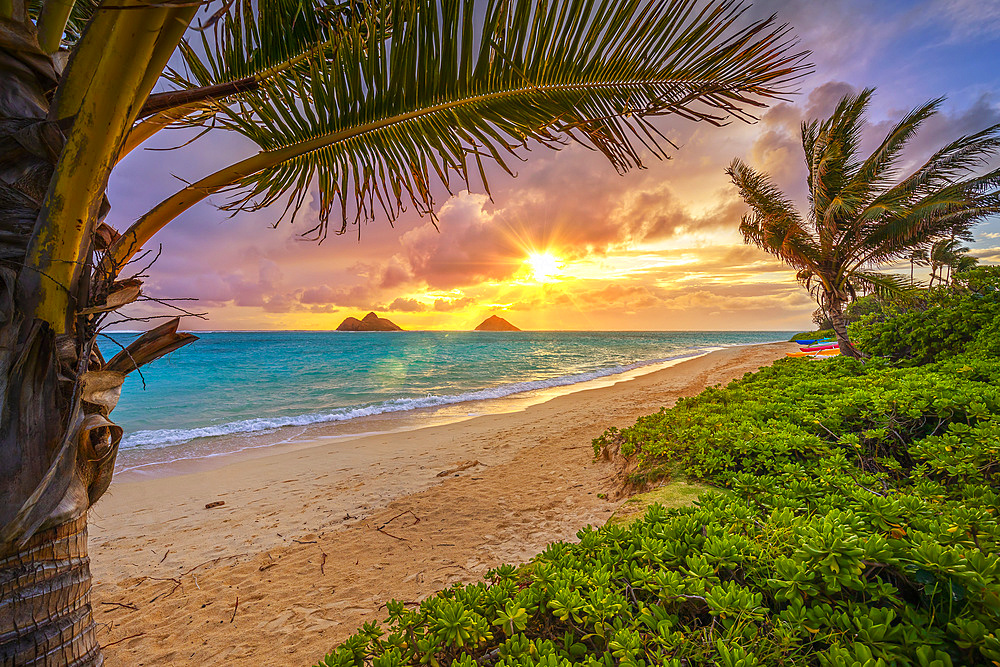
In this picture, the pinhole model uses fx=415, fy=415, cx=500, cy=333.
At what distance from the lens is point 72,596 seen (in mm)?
1540

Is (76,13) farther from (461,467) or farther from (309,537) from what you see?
(461,467)

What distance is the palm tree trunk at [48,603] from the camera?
135cm

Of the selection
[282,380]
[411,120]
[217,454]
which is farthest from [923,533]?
[282,380]

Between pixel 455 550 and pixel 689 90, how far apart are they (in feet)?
13.6

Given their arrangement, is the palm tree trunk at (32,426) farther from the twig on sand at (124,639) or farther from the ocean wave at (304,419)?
the ocean wave at (304,419)

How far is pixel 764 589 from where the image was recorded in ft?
5.36

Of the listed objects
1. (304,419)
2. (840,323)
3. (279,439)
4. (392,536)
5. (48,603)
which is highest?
(840,323)

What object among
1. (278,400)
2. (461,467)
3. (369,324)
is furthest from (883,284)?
(369,324)

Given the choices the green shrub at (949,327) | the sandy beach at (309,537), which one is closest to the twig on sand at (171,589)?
the sandy beach at (309,537)

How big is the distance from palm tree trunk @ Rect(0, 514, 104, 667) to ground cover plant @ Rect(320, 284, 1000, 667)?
38.4 inches

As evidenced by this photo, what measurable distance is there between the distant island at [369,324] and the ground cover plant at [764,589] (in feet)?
452

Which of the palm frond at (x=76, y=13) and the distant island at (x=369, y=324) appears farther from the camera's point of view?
the distant island at (x=369, y=324)

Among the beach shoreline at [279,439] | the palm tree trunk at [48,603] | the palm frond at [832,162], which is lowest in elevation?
the beach shoreline at [279,439]

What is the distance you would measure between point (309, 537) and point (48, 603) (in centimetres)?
355
